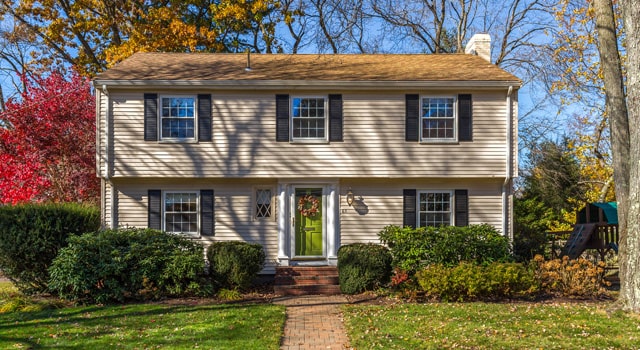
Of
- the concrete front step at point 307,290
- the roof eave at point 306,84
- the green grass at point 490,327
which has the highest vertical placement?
the roof eave at point 306,84

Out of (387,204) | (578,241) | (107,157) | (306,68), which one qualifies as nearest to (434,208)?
(387,204)

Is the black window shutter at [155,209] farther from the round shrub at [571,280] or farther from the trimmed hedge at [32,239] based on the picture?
the round shrub at [571,280]

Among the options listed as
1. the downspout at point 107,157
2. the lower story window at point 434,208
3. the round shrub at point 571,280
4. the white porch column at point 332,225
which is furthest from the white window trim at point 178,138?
the round shrub at point 571,280

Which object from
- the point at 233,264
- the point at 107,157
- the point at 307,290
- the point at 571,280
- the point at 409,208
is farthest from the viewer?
the point at 409,208

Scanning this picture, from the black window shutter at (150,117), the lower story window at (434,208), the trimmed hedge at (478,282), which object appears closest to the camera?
the trimmed hedge at (478,282)

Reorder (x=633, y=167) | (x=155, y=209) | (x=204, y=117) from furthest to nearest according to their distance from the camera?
(x=155, y=209) → (x=204, y=117) → (x=633, y=167)

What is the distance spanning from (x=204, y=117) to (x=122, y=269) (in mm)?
4678

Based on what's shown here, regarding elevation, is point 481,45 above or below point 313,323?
above

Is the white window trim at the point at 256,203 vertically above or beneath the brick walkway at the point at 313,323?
above

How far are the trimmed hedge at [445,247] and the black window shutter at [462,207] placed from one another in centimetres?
147

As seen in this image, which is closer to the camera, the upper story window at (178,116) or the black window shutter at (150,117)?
the black window shutter at (150,117)

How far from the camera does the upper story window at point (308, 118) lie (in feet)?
48.3

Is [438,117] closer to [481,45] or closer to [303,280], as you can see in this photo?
[481,45]

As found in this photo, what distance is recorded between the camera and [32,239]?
1220 centimetres
